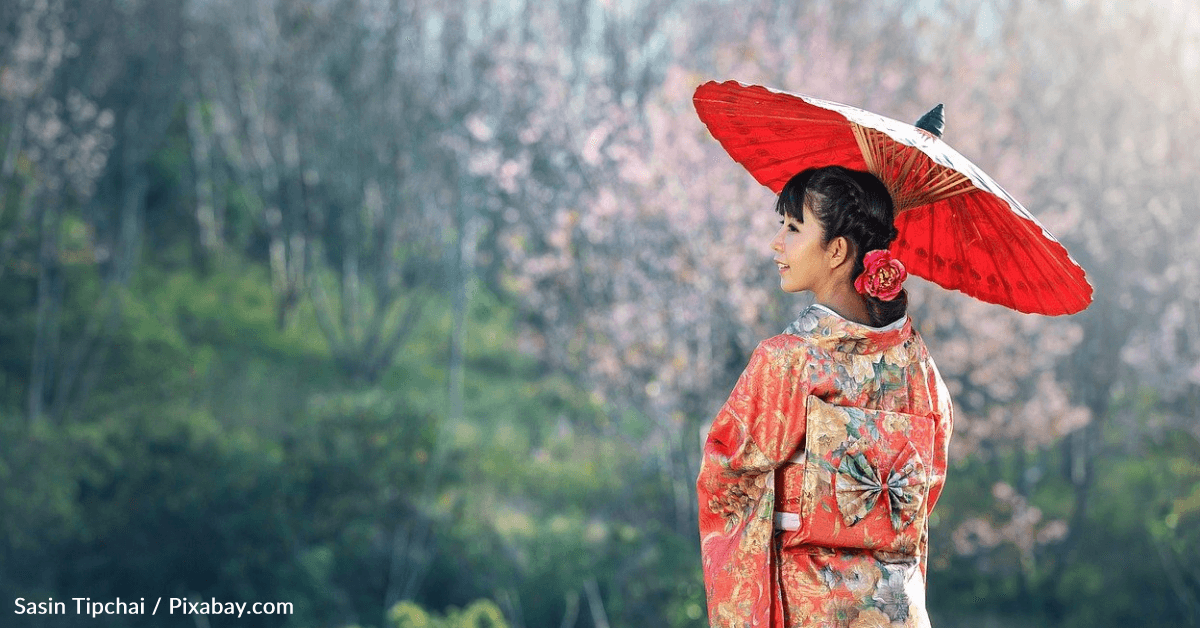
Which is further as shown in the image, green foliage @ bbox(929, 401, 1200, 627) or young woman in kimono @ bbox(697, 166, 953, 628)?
green foliage @ bbox(929, 401, 1200, 627)

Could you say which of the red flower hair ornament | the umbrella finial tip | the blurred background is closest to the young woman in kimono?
the red flower hair ornament

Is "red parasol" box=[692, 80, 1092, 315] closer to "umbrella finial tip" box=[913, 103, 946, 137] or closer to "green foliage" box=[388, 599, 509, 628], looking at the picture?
"umbrella finial tip" box=[913, 103, 946, 137]

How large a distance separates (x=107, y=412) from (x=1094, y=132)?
8141 millimetres

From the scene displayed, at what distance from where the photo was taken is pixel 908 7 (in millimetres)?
8883

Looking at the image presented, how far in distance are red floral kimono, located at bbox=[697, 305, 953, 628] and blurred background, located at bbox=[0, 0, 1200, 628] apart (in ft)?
8.16

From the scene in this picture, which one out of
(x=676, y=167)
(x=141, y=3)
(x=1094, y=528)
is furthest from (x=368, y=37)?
(x=1094, y=528)

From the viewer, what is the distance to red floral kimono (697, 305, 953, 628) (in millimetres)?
1668

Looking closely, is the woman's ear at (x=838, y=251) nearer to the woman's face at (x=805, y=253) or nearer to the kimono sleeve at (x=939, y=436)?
the woman's face at (x=805, y=253)

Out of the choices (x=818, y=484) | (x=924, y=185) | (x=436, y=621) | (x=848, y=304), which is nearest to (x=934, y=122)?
(x=924, y=185)

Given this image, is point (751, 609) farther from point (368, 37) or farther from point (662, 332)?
point (368, 37)

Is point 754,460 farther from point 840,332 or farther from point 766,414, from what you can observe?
point 840,332

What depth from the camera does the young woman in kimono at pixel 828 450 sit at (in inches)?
65.8

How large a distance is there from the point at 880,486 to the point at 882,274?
344 mm

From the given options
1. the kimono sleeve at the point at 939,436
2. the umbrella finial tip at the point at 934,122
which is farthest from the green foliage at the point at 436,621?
the umbrella finial tip at the point at 934,122
